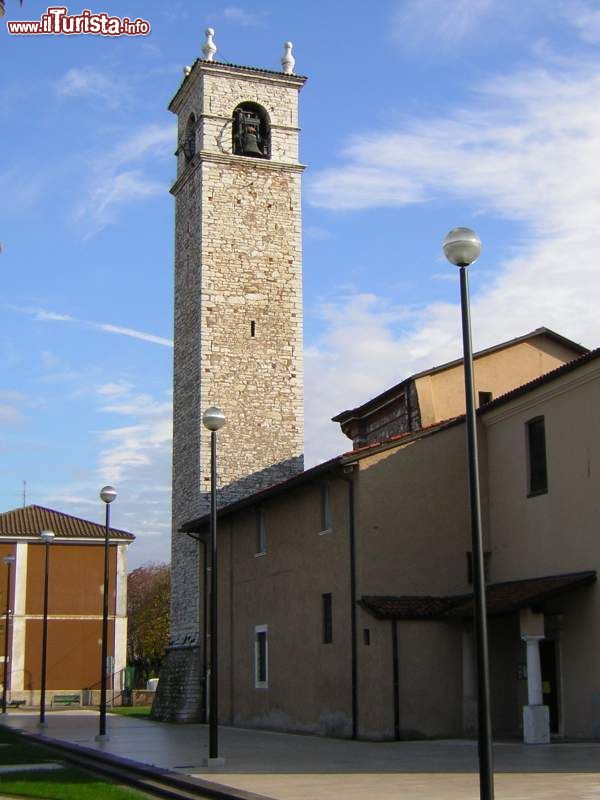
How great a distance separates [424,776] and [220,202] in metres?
24.9

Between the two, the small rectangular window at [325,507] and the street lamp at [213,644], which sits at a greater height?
the small rectangular window at [325,507]

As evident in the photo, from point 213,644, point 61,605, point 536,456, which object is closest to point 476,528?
point 213,644

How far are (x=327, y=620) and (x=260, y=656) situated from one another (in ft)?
15.0

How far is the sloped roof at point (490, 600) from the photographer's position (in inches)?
801

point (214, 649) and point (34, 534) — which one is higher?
point (34, 534)

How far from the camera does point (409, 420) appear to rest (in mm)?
30250

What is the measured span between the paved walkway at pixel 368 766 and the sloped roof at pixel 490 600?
97.4 inches

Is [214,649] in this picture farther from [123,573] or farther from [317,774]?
[123,573]

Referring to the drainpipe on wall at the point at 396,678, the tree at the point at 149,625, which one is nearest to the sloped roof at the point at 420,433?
the drainpipe on wall at the point at 396,678

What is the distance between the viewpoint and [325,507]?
84.4 ft

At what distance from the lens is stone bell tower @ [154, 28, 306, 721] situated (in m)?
35.0

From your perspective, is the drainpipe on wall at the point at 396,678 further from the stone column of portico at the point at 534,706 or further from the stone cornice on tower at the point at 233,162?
the stone cornice on tower at the point at 233,162

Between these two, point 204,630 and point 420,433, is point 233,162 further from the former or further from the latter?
point 420,433

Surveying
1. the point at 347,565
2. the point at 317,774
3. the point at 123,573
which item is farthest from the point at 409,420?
the point at 123,573
